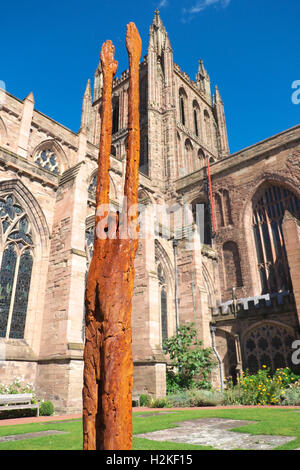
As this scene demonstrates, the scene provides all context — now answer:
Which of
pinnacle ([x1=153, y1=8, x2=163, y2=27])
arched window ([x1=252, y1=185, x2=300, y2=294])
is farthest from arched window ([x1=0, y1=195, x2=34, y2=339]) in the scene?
pinnacle ([x1=153, y1=8, x2=163, y2=27])

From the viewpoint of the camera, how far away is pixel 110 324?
2521 mm

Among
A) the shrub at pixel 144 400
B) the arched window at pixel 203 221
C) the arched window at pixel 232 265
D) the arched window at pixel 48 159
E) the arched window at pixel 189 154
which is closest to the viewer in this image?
the shrub at pixel 144 400

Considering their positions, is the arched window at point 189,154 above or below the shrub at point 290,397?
above

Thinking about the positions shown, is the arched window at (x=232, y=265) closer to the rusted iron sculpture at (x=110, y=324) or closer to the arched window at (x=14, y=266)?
the arched window at (x=14, y=266)

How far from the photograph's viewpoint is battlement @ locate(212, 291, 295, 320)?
614 inches

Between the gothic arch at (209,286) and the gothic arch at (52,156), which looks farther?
the gothic arch at (209,286)

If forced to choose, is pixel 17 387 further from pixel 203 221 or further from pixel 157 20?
pixel 157 20

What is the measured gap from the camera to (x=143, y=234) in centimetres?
1590

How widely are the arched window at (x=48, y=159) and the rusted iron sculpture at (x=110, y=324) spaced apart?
57.9 feet

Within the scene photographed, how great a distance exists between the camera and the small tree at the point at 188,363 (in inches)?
576

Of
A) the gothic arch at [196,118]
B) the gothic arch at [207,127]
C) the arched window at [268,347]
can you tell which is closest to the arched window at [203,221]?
the arched window at [268,347]

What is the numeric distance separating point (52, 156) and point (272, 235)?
14870mm

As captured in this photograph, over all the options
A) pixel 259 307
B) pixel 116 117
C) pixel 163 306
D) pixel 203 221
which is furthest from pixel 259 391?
pixel 116 117

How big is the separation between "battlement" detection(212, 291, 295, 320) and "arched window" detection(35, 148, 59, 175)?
41.4 ft
